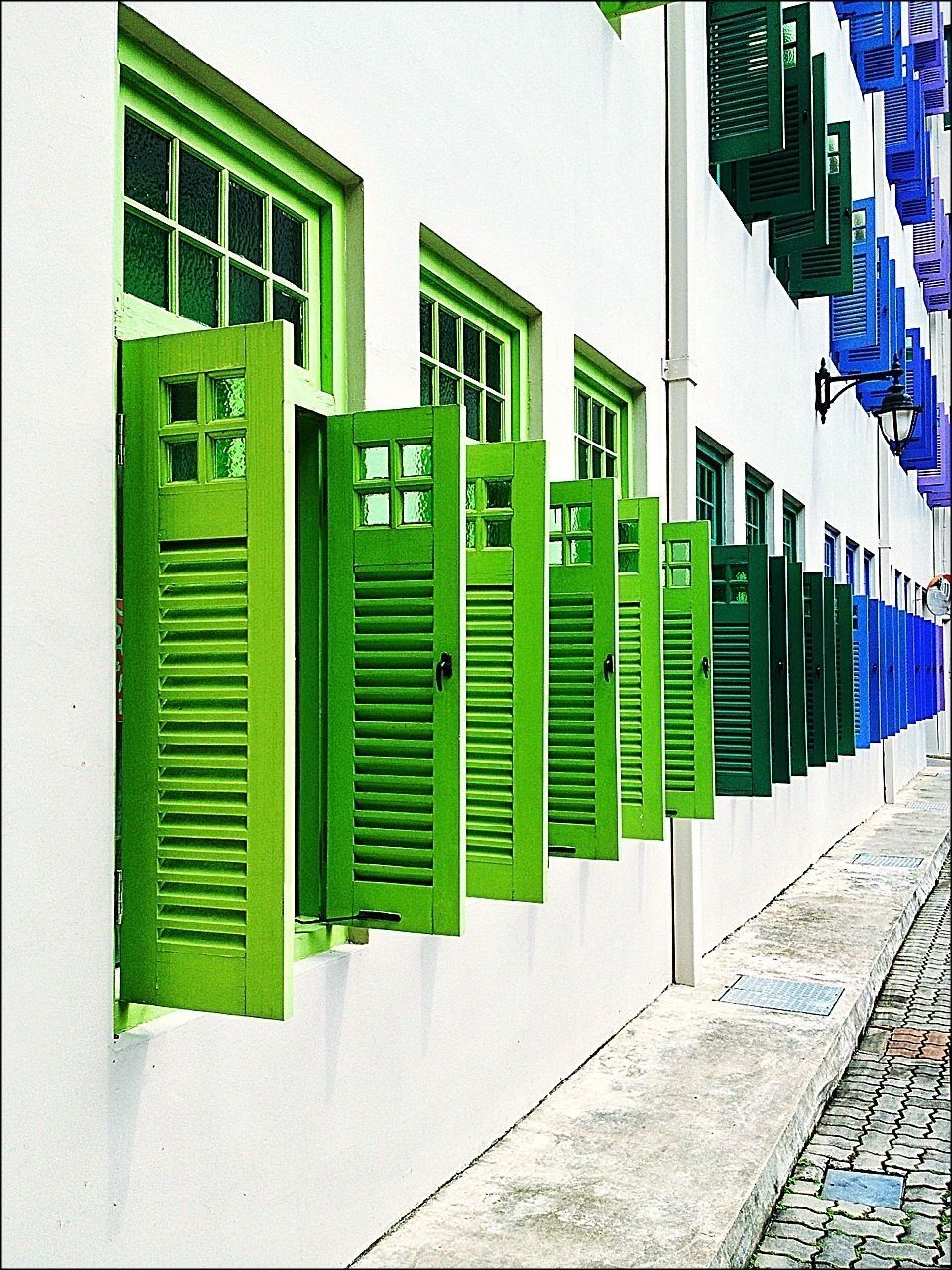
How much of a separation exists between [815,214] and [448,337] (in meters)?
5.52

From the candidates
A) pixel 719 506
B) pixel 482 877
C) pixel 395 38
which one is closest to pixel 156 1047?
pixel 482 877

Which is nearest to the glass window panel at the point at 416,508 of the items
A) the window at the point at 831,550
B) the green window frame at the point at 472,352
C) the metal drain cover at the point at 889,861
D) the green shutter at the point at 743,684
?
the green window frame at the point at 472,352

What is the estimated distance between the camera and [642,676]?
4.95 metres

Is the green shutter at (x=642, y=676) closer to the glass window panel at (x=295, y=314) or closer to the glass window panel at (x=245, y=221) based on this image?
the glass window panel at (x=295, y=314)

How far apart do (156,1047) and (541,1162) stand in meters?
1.91

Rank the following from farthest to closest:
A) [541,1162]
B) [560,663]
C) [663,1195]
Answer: [560,663] → [541,1162] → [663,1195]

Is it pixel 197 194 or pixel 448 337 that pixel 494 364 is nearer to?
pixel 448 337

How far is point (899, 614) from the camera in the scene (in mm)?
14930

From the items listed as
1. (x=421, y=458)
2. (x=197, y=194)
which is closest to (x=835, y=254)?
(x=421, y=458)

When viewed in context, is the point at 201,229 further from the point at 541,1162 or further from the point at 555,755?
the point at 541,1162

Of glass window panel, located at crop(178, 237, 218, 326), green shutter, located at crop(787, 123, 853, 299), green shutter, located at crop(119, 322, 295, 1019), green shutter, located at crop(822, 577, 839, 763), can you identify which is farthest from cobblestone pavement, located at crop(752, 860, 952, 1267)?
green shutter, located at crop(787, 123, 853, 299)

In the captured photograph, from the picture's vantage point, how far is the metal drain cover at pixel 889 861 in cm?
1061

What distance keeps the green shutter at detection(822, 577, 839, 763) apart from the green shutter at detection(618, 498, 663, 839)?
10.8ft

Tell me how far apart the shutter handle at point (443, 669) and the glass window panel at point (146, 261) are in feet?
3.27
